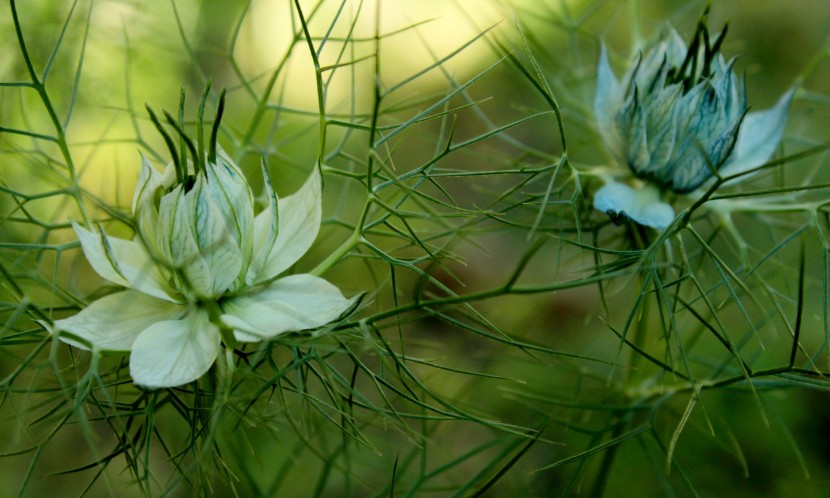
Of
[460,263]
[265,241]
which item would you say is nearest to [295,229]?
[265,241]

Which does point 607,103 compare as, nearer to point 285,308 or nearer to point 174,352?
point 285,308

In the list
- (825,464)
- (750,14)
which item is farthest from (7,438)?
(750,14)

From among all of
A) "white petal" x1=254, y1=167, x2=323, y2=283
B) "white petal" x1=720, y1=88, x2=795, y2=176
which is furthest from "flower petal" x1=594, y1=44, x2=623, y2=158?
"white petal" x1=254, y1=167, x2=323, y2=283

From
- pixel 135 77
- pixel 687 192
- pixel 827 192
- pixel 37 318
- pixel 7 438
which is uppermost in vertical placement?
pixel 827 192

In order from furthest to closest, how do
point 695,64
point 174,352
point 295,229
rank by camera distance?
point 695,64, point 295,229, point 174,352

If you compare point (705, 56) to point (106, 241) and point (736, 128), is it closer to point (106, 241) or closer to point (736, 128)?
point (736, 128)

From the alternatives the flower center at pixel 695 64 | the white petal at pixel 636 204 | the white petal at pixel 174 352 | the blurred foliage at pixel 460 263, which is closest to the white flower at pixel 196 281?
the white petal at pixel 174 352
